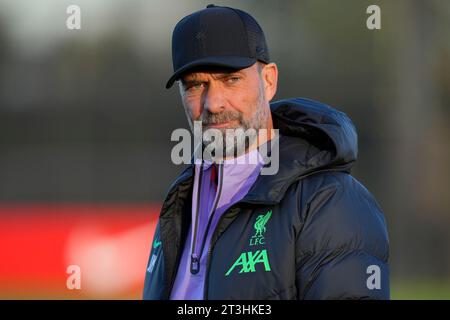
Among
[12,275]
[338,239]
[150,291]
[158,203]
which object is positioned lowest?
[12,275]

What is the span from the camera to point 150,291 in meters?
1.67

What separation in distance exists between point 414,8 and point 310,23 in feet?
2.88

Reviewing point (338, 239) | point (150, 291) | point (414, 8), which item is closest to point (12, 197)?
point (414, 8)

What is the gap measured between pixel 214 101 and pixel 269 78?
191 mm

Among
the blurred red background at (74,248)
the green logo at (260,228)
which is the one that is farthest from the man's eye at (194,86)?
the blurred red background at (74,248)

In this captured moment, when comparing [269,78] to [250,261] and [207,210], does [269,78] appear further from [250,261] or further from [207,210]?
[250,261]

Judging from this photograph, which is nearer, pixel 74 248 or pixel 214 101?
pixel 214 101

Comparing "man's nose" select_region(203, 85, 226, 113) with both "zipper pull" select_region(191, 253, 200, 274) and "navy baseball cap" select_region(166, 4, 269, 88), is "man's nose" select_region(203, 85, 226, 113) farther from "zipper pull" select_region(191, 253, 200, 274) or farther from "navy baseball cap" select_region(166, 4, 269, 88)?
"zipper pull" select_region(191, 253, 200, 274)

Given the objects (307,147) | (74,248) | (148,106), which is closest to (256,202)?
(307,147)

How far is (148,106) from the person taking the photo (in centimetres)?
551

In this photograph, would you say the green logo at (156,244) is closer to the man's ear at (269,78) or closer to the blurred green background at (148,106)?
the man's ear at (269,78)

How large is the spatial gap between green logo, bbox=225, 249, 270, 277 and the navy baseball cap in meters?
0.40

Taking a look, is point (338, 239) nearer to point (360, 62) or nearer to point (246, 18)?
point (246, 18)

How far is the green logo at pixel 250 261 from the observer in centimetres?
142
